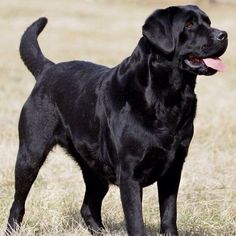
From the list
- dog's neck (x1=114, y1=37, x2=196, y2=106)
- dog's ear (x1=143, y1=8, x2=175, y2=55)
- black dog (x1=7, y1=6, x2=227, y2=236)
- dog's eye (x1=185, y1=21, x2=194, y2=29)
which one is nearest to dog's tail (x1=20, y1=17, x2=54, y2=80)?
black dog (x1=7, y1=6, x2=227, y2=236)

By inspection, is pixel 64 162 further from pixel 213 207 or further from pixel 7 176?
pixel 213 207

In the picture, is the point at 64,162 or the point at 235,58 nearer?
the point at 64,162

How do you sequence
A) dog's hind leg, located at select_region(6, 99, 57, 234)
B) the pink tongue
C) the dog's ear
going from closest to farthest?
1. the dog's ear
2. the pink tongue
3. dog's hind leg, located at select_region(6, 99, 57, 234)

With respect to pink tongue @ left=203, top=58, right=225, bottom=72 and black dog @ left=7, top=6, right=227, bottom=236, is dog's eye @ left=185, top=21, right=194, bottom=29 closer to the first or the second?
black dog @ left=7, top=6, right=227, bottom=236

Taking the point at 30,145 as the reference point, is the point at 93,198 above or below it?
below

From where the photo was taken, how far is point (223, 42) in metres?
4.94

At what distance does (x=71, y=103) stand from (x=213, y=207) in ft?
6.24

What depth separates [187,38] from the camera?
495 cm

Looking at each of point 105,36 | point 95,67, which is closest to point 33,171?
point 95,67

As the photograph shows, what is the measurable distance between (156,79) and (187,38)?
37 centimetres

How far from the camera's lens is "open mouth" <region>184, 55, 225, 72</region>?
4941 mm

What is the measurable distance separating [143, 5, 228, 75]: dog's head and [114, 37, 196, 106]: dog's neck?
0.08m

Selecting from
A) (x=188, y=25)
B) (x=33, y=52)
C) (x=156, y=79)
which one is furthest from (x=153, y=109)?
(x=33, y=52)

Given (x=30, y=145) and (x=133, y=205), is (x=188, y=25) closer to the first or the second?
(x=133, y=205)
